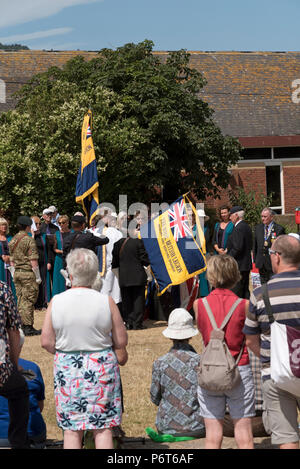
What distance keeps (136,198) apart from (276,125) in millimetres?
12798

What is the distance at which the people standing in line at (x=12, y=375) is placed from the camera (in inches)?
202

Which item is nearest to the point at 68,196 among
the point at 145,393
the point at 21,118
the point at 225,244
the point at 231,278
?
the point at 21,118

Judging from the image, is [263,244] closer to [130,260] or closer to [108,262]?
[130,260]

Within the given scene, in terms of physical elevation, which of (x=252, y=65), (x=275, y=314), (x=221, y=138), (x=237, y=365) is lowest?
(x=237, y=365)

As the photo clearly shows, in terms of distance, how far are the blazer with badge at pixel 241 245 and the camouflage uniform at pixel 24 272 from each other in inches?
127

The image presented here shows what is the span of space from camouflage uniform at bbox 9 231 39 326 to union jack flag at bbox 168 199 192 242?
2.30 meters

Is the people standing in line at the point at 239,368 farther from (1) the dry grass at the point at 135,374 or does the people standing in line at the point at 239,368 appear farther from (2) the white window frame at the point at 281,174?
(2) the white window frame at the point at 281,174

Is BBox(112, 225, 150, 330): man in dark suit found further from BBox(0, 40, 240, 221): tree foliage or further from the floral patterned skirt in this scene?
BBox(0, 40, 240, 221): tree foliage

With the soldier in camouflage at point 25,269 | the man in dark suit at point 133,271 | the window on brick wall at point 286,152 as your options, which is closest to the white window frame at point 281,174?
the window on brick wall at point 286,152

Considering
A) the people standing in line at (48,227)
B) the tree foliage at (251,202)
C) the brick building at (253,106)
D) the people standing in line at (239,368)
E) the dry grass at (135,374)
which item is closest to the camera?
the people standing in line at (239,368)

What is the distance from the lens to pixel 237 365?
5312mm

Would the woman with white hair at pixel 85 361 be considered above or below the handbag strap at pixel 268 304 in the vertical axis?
below
